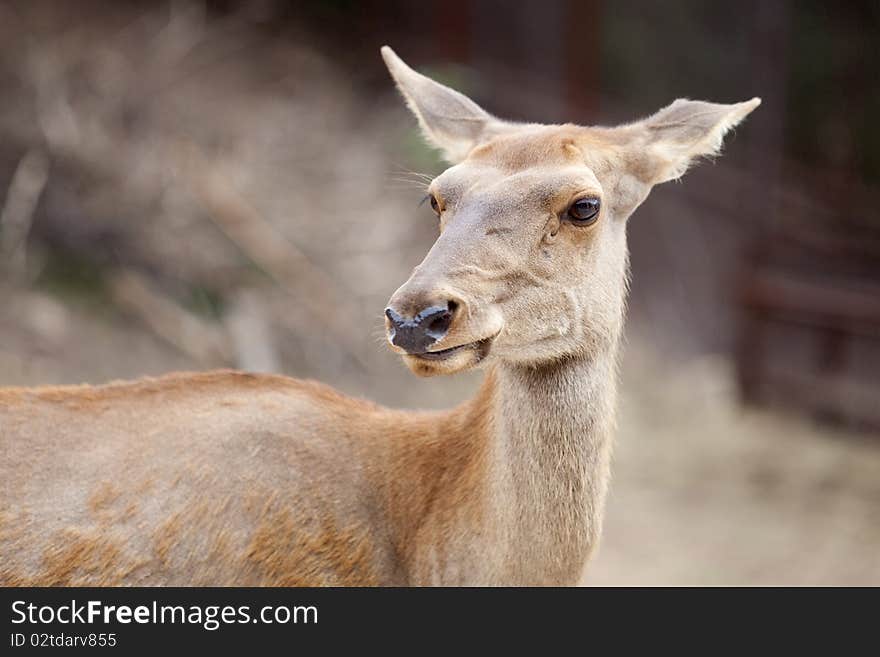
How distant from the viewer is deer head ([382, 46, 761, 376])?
117 inches

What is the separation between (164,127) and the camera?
28.0 feet

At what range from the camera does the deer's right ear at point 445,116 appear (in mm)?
4020

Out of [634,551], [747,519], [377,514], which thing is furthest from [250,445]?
[747,519]

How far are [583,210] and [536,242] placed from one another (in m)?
0.19

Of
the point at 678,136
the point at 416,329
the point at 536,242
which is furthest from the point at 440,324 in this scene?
the point at 678,136

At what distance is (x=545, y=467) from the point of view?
338 centimetres

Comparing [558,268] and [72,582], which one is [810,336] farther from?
[72,582]

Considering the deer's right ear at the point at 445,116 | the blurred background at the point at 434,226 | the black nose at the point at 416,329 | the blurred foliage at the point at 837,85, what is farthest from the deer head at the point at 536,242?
the blurred foliage at the point at 837,85

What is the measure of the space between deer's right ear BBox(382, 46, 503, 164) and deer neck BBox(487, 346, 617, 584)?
3.27 feet

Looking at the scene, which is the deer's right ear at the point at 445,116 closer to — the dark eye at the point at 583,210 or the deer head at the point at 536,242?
the deer head at the point at 536,242

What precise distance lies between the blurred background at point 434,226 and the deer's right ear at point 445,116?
3.66m

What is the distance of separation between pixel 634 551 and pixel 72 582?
4.75 metres

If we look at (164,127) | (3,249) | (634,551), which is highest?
(164,127)

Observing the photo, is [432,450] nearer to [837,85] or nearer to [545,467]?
[545,467]
